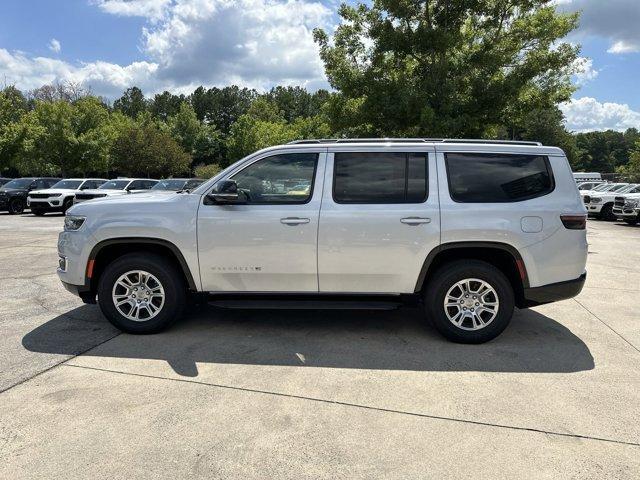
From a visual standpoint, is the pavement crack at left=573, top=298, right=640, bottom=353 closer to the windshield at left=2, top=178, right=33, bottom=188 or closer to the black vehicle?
the black vehicle

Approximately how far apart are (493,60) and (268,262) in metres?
13.6

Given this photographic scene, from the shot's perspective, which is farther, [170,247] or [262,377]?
[170,247]

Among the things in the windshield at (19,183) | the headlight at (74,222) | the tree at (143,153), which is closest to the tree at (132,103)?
the tree at (143,153)

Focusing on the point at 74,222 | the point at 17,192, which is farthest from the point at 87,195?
the point at 74,222

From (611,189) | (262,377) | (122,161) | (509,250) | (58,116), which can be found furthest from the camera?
(122,161)

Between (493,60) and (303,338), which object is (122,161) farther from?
(303,338)

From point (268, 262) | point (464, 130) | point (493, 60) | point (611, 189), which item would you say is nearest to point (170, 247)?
point (268, 262)

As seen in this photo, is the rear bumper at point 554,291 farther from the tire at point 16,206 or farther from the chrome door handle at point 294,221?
the tire at point 16,206

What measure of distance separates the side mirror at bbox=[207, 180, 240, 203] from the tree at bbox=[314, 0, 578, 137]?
36.9ft

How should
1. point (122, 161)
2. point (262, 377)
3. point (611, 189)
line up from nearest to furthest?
1. point (262, 377)
2. point (611, 189)
3. point (122, 161)

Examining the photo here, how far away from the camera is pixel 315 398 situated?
3.58 meters

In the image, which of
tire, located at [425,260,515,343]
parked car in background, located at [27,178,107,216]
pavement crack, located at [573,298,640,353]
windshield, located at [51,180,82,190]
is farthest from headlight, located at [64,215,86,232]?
windshield, located at [51,180,82,190]

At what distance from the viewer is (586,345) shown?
15.7 ft

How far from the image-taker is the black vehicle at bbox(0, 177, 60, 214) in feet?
71.8
